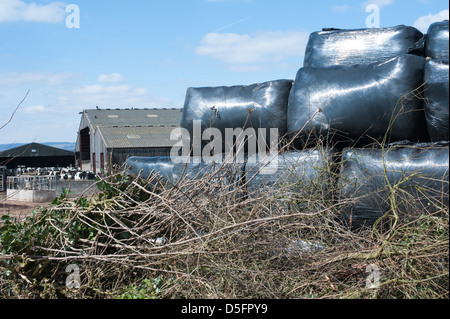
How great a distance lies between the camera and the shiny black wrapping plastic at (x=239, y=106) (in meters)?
3.91

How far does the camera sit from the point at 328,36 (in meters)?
4.05

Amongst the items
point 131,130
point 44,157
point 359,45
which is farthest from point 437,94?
point 44,157

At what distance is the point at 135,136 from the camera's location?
69.8 ft

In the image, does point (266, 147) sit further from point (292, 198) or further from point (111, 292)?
point (111, 292)

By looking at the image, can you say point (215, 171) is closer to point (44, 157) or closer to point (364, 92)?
point (364, 92)

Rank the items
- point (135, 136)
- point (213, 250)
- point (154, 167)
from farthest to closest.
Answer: point (135, 136), point (154, 167), point (213, 250)

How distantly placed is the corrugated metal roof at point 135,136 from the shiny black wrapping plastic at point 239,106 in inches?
645

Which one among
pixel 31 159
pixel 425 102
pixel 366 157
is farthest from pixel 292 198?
pixel 31 159

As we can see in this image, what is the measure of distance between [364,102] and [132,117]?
20482 mm

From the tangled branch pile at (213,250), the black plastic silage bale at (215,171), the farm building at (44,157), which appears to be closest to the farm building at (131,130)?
the farm building at (44,157)

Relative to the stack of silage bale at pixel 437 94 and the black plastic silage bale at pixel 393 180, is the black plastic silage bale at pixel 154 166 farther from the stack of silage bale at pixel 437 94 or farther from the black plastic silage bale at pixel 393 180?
the stack of silage bale at pixel 437 94

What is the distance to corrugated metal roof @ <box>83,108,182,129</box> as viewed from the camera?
22.6m

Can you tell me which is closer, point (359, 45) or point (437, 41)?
point (437, 41)
